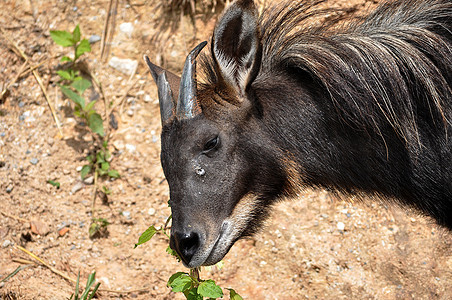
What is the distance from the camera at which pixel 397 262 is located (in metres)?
4.70

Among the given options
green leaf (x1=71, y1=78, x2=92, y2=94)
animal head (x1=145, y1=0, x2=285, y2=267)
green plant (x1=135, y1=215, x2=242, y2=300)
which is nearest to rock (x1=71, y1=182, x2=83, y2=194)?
green leaf (x1=71, y1=78, x2=92, y2=94)

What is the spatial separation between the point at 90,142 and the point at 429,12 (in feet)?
12.3

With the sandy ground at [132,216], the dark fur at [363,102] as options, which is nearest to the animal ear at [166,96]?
the dark fur at [363,102]

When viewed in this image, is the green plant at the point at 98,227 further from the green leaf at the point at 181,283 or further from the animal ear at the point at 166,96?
the animal ear at the point at 166,96

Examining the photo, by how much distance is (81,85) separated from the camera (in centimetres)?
582

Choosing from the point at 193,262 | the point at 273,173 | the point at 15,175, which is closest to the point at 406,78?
the point at 273,173

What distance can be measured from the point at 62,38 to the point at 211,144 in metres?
3.26

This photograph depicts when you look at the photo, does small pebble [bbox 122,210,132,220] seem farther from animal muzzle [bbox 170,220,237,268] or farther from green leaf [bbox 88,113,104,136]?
animal muzzle [bbox 170,220,237,268]

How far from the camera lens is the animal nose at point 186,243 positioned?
Answer: 3.27m

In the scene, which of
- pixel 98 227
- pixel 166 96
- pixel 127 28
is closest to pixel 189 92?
pixel 166 96

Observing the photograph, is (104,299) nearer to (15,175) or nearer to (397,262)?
(15,175)

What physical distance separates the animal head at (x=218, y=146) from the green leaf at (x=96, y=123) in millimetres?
2333

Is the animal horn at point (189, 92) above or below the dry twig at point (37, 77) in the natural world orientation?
above

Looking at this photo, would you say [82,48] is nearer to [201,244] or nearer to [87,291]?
[87,291]
